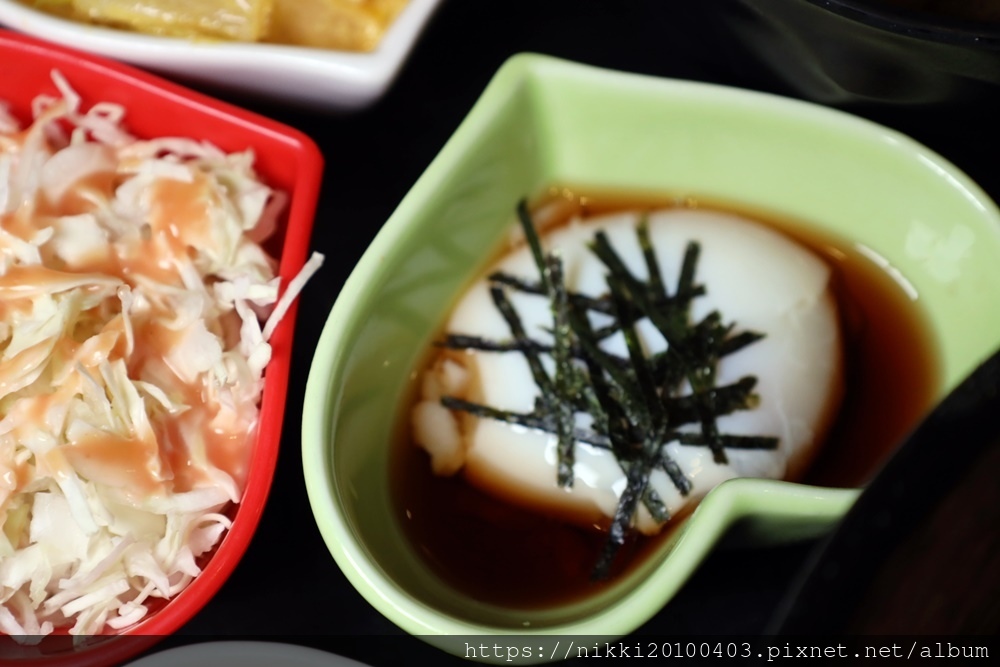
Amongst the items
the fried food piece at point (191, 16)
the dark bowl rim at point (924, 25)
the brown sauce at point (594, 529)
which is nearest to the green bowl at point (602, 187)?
the brown sauce at point (594, 529)

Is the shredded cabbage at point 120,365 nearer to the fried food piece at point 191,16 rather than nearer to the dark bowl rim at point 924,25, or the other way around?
the fried food piece at point 191,16

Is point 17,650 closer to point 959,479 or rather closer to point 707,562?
point 707,562

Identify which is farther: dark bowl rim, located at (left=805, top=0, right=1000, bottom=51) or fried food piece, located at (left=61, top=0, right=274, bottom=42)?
fried food piece, located at (left=61, top=0, right=274, bottom=42)

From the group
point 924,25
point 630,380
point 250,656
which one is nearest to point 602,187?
point 630,380

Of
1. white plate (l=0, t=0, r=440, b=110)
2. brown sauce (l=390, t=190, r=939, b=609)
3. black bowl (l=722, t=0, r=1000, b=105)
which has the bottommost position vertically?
brown sauce (l=390, t=190, r=939, b=609)

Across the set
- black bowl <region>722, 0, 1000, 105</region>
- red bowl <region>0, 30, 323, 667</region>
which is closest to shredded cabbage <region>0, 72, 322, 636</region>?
red bowl <region>0, 30, 323, 667</region>

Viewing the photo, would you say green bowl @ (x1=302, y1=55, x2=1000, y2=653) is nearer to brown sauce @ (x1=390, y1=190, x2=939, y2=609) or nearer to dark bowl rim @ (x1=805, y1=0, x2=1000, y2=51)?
brown sauce @ (x1=390, y1=190, x2=939, y2=609)

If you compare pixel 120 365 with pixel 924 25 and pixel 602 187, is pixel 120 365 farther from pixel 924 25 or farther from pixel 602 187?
pixel 924 25
